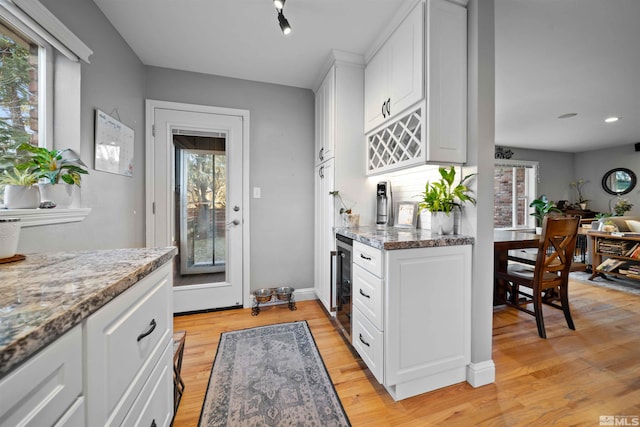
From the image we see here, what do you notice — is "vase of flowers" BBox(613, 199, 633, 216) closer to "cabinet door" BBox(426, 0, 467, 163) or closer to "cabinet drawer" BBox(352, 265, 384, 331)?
"cabinet door" BBox(426, 0, 467, 163)

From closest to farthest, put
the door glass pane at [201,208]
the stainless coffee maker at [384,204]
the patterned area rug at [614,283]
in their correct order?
the stainless coffee maker at [384,204] < the door glass pane at [201,208] < the patterned area rug at [614,283]

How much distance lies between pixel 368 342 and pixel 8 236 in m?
1.73

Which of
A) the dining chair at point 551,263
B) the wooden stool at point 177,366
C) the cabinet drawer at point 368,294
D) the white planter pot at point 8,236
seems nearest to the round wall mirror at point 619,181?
the dining chair at point 551,263

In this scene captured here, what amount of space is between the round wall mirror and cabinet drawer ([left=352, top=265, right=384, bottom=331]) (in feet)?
24.5

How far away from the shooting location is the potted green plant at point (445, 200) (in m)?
1.54

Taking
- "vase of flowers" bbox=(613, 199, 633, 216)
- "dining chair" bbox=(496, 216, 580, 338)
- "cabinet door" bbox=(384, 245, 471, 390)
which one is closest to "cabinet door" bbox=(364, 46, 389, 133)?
"cabinet door" bbox=(384, 245, 471, 390)

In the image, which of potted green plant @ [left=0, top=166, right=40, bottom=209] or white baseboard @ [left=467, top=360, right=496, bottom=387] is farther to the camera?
white baseboard @ [left=467, top=360, right=496, bottom=387]

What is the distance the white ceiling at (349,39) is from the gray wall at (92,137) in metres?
0.19

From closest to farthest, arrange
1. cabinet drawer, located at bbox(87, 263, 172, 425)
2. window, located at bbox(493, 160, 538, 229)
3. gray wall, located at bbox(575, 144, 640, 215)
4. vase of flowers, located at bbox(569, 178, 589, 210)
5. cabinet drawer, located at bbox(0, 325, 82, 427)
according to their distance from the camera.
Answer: cabinet drawer, located at bbox(0, 325, 82, 427) → cabinet drawer, located at bbox(87, 263, 172, 425) → gray wall, located at bbox(575, 144, 640, 215) → window, located at bbox(493, 160, 538, 229) → vase of flowers, located at bbox(569, 178, 589, 210)

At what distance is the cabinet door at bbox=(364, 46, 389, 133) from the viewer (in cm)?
194

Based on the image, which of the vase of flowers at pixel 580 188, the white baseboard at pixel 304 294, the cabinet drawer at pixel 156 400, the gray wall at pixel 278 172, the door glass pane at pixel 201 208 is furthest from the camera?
the vase of flowers at pixel 580 188

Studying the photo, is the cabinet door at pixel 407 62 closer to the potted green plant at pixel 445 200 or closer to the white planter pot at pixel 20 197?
the potted green plant at pixel 445 200

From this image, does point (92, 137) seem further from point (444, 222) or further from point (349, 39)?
point (444, 222)

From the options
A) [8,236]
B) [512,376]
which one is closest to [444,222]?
[512,376]
